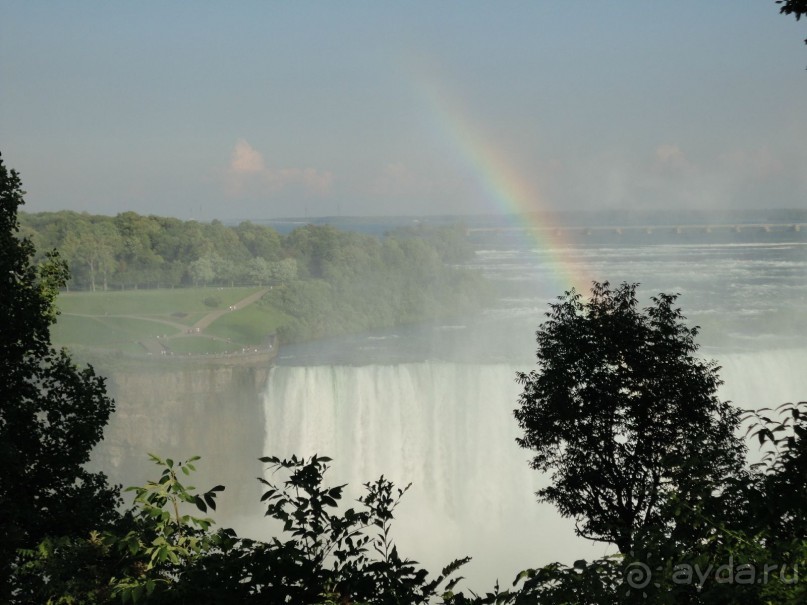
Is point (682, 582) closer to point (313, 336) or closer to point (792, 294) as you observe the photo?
point (313, 336)

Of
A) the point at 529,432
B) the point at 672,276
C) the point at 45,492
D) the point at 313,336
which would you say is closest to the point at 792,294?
the point at 672,276

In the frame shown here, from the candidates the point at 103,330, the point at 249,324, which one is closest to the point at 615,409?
the point at 103,330

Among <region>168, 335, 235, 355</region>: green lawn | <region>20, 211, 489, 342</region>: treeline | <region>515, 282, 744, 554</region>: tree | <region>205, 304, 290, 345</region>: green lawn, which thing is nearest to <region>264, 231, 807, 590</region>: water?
<region>168, 335, 235, 355</region>: green lawn

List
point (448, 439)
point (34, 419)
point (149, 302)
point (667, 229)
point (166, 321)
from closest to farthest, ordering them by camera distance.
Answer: point (34, 419) → point (448, 439) → point (166, 321) → point (149, 302) → point (667, 229)

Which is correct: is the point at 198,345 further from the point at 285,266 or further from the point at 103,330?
the point at 285,266

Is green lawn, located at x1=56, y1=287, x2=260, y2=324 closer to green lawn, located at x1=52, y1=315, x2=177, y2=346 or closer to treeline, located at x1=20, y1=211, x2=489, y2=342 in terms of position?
green lawn, located at x1=52, y1=315, x2=177, y2=346

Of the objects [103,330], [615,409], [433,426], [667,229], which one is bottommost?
[433,426]
